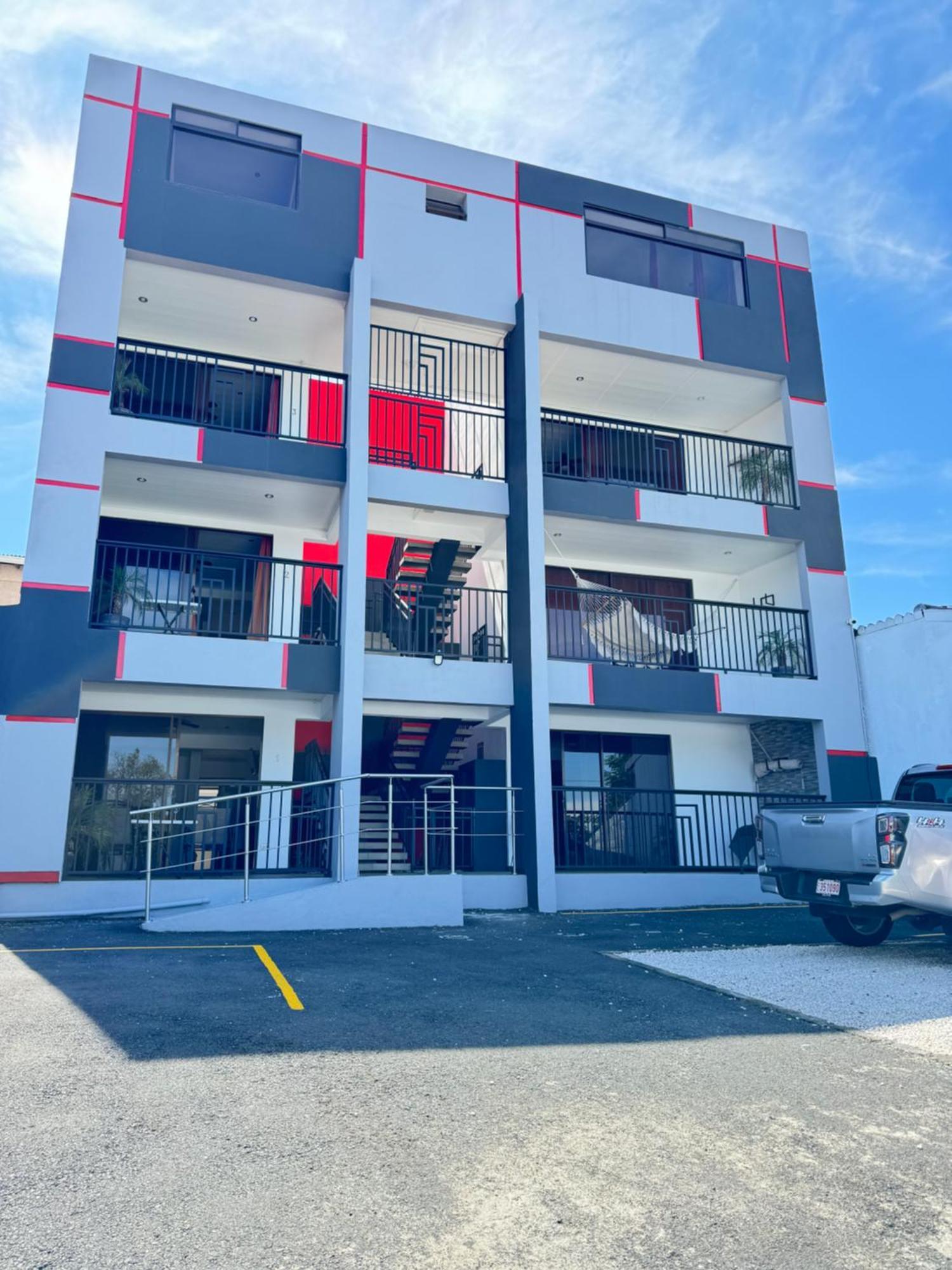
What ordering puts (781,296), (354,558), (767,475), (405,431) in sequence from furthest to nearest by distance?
(781,296), (767,475), (405,431), (354,558)

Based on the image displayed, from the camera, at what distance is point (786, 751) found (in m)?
17.2

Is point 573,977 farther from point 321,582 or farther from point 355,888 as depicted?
point 321,582

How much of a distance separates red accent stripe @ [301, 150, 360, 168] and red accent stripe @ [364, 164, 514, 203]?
0.85ft

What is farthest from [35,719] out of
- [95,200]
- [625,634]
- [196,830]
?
[625,634]

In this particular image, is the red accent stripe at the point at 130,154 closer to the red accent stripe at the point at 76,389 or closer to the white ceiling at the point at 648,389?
→ the red accent stripe at the point at 76,389

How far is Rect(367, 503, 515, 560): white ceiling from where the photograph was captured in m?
15.5

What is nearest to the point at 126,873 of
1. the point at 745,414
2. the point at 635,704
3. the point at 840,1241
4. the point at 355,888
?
the point at 355,888

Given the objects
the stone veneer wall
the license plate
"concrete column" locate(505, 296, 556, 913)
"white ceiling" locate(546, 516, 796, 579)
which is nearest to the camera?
the license plate

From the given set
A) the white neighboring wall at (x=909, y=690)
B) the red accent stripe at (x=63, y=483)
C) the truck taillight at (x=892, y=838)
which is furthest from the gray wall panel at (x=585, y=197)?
the truck taillight at (x=892, y=838)

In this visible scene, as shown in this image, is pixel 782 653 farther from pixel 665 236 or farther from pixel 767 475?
pixel 665 236

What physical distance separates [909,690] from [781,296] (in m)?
8.25

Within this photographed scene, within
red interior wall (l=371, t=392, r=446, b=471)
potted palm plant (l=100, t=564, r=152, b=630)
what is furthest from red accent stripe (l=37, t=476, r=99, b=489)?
red interior wall (l=371, t=392, r=446, b=471)

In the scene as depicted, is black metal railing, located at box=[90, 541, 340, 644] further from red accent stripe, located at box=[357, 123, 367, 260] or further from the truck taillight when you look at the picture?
the truck taillight

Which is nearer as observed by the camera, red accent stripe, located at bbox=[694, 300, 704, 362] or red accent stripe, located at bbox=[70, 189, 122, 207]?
red accent stripe, located at bbox=[70, 189, 122, 207]
